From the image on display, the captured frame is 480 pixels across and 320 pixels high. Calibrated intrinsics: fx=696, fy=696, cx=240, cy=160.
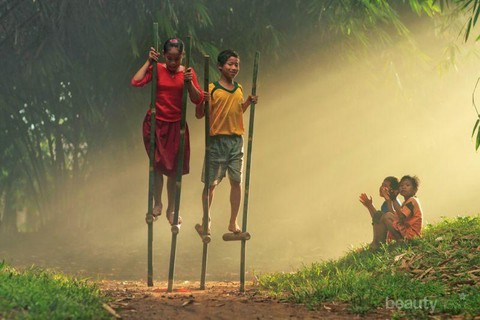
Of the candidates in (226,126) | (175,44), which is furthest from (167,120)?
(175,44)

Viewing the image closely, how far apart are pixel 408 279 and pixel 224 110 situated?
2.45 metres

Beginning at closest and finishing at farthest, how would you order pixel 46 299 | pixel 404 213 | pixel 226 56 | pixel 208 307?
pixel 46 299 → pixel 208 307 → pixel 226 56 → pixel 404 213

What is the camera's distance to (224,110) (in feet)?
22.9

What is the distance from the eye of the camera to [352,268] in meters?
7.94

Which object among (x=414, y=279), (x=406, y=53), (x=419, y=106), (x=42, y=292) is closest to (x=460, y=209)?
(x=419, y=106)

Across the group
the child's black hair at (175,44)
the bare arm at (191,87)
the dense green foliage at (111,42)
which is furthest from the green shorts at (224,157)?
the dense green foliage at (111,42)

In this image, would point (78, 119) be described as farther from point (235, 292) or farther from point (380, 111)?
point (235, 292)

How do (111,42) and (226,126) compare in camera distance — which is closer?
(226,126)

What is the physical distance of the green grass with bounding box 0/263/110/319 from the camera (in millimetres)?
4816

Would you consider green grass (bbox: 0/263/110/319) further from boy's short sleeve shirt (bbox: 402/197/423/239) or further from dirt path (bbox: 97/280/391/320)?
boy's short sleeve shirt (bbox: 402/197/423/239)

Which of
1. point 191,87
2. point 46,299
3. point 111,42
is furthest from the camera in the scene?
point 111,42

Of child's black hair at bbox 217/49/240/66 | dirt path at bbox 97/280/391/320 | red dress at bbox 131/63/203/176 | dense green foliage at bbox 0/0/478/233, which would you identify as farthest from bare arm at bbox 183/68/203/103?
dense green foliage at bbox 0/0/478/233

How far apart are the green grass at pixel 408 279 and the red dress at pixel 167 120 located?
67.1 inches

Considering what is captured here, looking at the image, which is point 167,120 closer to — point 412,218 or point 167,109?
point 167,109
